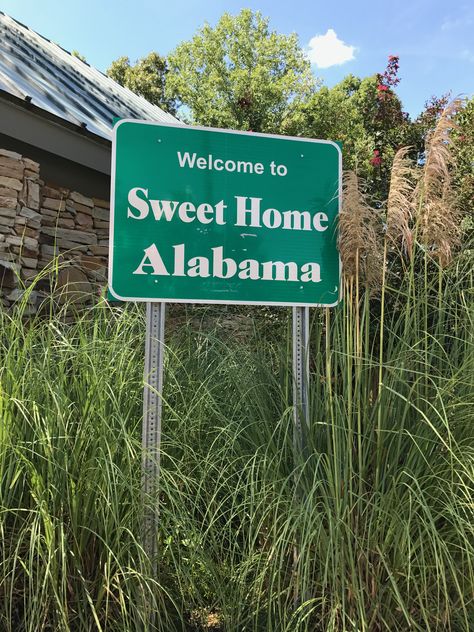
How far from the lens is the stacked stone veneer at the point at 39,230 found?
4992 mm

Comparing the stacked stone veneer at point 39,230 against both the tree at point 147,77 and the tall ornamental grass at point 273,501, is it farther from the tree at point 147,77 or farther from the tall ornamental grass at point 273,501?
the tree at point 147,77

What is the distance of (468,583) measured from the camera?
2.39m

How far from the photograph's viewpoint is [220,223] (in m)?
3.07

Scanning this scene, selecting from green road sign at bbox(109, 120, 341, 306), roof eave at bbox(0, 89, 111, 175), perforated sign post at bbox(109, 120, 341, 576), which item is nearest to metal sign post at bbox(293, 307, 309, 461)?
perforated sign post at bbox(109, 120, 341, 576)

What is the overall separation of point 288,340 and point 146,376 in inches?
34.2

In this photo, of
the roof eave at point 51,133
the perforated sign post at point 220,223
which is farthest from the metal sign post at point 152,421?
→ the roof eave at point 51,133

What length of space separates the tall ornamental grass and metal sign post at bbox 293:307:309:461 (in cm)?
4

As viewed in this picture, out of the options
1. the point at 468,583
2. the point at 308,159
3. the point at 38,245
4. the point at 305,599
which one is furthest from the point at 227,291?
the point at 38,245

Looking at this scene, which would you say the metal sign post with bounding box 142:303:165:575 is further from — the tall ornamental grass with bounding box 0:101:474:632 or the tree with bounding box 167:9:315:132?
the tree with bounding box 167:9:315:132

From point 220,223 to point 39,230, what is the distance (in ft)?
9.82

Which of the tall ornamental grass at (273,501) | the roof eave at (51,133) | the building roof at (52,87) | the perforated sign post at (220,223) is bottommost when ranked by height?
the tall ornamental grass at (273,501)

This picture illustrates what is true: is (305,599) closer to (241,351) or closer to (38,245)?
(241,351)

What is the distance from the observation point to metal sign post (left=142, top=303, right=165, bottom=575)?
96.9 inches

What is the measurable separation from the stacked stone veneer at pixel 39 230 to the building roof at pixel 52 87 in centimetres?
60
